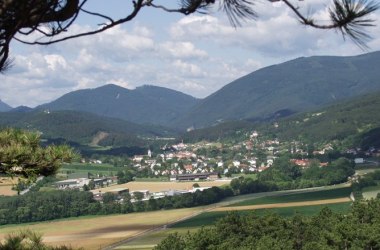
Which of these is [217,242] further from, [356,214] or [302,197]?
[302,197]

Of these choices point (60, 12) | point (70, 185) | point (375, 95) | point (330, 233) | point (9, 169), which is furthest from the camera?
point (375, 95)

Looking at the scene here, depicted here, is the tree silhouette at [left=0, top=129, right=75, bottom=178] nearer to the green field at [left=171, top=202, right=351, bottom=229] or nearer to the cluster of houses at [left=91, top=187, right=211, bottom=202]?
the green field at [left=171, top=202, right=351, bottom=229]

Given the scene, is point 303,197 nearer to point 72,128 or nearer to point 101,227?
point 101,227

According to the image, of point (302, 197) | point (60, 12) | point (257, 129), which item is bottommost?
point (302, 197)

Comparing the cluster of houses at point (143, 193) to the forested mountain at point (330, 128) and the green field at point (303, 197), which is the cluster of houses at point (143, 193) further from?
the forested mountain at point (330, 128)

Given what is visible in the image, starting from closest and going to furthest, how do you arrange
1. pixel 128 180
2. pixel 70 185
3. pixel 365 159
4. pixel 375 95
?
pixel 70 185 < pixel 128 180 < pixel 365 159 < pixel 375 95

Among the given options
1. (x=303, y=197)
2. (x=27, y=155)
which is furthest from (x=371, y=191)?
(x=27, y=155)

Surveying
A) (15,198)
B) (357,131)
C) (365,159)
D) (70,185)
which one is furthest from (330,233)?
(357,131)
